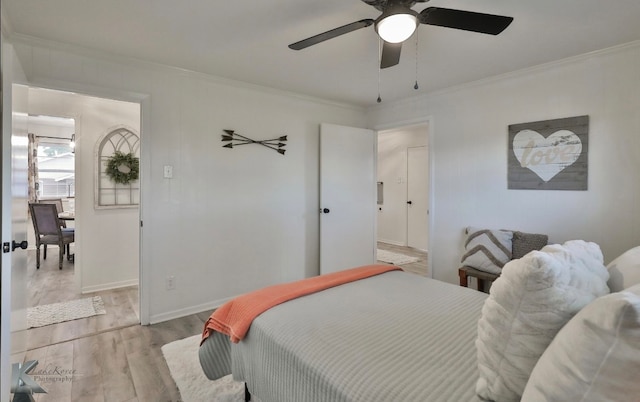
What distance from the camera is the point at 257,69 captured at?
9.93 ft

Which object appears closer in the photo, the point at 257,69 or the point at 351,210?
the point at 257,69

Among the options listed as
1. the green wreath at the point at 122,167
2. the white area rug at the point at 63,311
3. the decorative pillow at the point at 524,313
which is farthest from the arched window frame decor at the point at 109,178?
the decorative pillow at the point at 524,313

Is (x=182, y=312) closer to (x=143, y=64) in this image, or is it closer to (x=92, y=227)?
(x=92, y=227)

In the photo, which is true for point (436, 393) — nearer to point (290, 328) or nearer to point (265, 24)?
point (290, 328)

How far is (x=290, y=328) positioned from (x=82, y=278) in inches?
140

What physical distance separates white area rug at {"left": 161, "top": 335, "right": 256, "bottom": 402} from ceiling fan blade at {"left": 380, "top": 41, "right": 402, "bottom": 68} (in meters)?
2.19

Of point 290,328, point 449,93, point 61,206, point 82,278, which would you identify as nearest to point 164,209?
point 82,278

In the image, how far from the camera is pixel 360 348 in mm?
1271

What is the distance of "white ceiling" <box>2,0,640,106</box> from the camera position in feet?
6.51

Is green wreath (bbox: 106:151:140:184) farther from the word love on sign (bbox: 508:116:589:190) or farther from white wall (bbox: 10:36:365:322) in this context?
the word love on sign (bbox: 508:116:589:190)

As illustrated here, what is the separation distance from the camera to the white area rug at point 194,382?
1.90 m

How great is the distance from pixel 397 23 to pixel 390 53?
0.40 m

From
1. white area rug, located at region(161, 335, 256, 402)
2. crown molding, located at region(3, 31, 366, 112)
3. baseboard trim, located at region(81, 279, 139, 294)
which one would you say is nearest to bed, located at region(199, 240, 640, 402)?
white area rug, located at region(161, 335, 256, 402)

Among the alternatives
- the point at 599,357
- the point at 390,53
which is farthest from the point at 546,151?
the point at 599,357
